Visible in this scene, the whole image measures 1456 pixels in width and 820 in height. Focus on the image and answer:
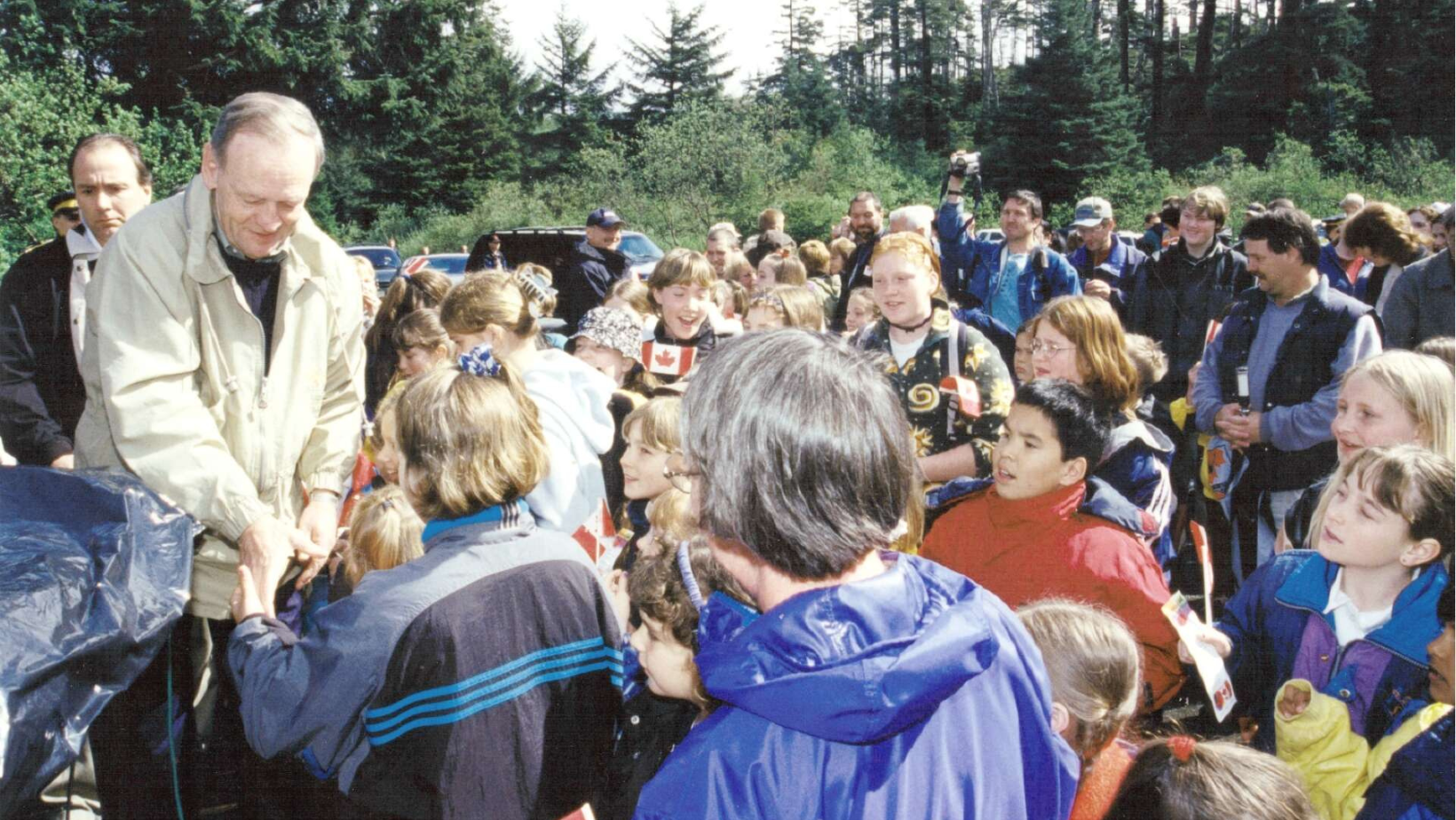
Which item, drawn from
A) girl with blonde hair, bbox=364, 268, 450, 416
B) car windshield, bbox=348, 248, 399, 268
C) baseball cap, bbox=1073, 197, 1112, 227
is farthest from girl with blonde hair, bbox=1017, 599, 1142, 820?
car windshield, bbox=348, 248, 399, 268

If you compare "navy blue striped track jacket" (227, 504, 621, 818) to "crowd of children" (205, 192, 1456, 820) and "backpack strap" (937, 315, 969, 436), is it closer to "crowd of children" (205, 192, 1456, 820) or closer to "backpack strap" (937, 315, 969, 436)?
"crowd of children" (205, 192, 1456, 820)

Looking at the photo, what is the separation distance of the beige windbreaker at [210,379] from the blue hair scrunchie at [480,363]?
0.54m

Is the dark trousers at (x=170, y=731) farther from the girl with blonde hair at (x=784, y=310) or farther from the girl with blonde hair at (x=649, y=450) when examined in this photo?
the girl with blonde hair at (x=784, y=310)

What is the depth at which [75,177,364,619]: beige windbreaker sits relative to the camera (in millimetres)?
2318

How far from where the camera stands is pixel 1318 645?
8.46 ft

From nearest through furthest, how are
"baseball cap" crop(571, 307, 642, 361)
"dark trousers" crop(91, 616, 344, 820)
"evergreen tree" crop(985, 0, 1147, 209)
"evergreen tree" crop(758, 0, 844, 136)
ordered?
"dark trousers" crop(91, 616, 344, 820) < "baseball cap" crop(571, 307, 642, 361) < "evergreen tree" crop(985, 0, 1147, 209) < "evergreen tree" crop(758, 0, 844, 136)

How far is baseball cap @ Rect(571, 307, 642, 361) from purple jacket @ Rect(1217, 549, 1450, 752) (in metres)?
2.60

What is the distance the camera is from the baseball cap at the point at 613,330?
4.45m

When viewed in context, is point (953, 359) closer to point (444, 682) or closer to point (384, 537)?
point (384, 537)

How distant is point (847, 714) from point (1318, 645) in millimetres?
2014

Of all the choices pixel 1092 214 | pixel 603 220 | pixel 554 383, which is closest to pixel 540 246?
pixel 603 220

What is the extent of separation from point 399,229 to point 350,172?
5872 millimetres

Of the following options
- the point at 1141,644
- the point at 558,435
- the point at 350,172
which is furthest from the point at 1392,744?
the point at 350,172

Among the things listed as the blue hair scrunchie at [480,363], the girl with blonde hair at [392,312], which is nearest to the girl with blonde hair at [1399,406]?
the blue hair scrunchie at [480,363]
